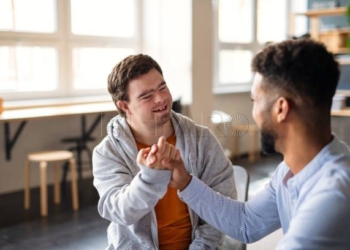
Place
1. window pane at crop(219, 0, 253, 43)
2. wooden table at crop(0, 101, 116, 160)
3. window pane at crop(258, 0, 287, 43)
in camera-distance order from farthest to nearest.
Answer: window pane at crop(258, 0, 287, 43), window pane at crop(219, 0, 253, 43), wooden table at crop(0, 101, 116, 160)

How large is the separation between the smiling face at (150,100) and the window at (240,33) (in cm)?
437

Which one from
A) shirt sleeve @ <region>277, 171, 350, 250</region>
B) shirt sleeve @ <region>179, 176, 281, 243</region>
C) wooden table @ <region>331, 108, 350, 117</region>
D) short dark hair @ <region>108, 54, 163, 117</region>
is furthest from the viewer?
wooden table @ <region>331, 108, 350, 117</region>

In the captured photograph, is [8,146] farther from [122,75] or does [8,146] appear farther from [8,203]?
[122,75]

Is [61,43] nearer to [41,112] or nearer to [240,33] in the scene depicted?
[41,112]

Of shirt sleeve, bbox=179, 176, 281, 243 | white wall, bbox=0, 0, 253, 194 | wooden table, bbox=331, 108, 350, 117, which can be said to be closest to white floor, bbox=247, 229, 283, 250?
shirt sleeve, bbox=179, 176, 281, 243

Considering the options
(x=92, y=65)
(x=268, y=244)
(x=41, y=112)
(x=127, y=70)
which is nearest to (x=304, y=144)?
(x=127, y=70)

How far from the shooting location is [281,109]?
100cm

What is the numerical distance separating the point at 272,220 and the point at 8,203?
3136 mm

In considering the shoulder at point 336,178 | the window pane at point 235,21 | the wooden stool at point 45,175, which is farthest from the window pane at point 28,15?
the shoulder at point 336,178

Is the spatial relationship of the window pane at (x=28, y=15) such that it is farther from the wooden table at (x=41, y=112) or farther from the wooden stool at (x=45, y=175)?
the wooden stool at (x=45, y=175)

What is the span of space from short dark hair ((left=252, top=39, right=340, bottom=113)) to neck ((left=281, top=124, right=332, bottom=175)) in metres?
0.06

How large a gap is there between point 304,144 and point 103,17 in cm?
422

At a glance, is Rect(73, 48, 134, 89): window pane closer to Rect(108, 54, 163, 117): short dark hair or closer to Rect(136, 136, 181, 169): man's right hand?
Rect(108, 54, 163, 117): short dark hair

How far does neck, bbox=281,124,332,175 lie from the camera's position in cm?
101
